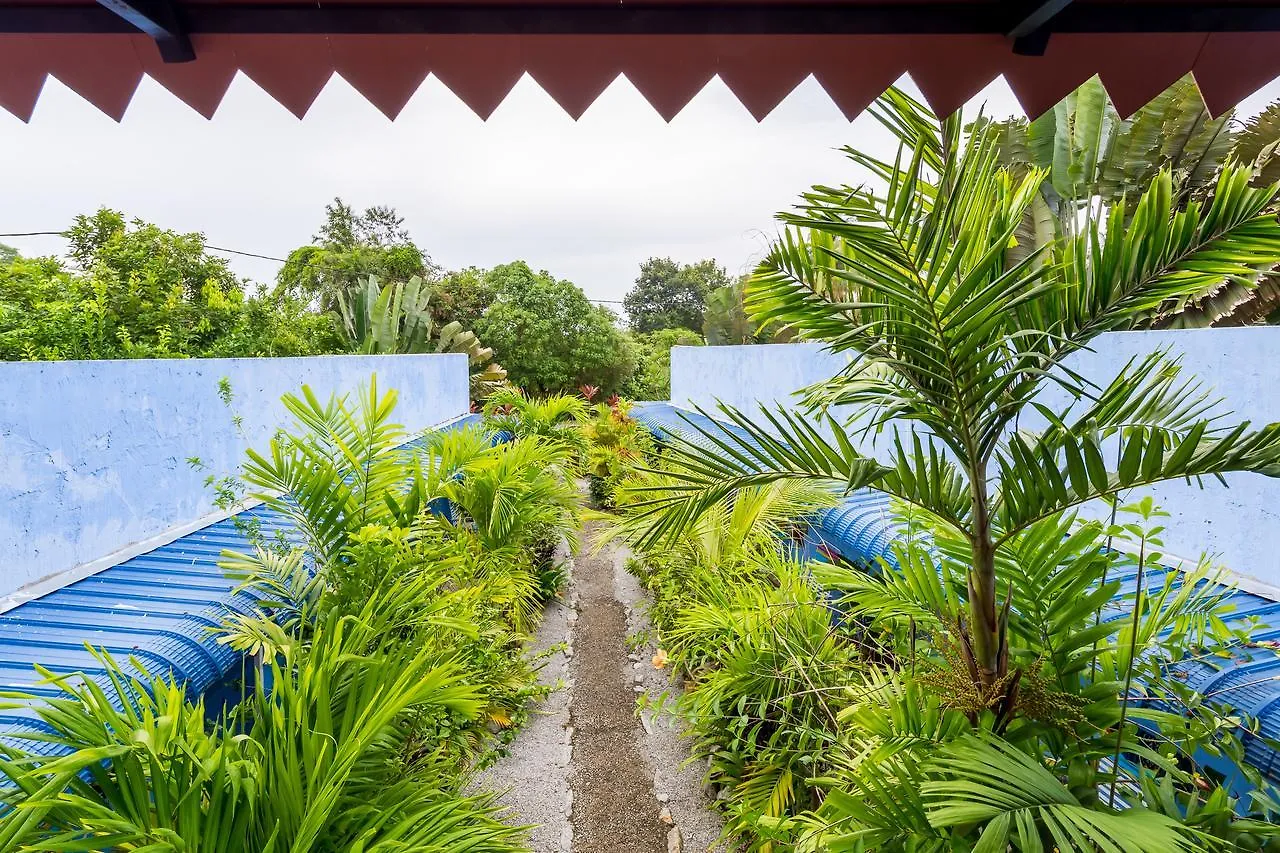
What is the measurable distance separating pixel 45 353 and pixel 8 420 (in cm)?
203

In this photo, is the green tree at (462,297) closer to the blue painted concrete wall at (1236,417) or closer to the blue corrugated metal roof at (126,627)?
the blue corrugated metal roof at (126,627)

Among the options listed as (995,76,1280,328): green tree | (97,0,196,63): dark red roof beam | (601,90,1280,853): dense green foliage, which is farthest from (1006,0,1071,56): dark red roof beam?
(995,76,1280,328): green tree

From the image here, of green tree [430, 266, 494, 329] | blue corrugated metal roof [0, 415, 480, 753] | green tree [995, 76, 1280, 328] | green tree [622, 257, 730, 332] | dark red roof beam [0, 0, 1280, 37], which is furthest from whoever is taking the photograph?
green tree [622, 257, 730, 332]

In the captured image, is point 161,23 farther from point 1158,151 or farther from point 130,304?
point 1158,151

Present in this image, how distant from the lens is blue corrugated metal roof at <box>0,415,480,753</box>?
1.87 meters

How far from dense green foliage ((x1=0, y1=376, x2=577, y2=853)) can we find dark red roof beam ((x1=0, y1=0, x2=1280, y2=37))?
1.58m

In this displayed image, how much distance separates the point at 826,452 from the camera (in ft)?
5.60

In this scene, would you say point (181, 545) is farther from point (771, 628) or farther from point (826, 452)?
point (826, 452)

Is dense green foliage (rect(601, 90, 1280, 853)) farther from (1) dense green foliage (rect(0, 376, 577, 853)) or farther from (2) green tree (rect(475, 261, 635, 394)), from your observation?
(2) green tree (rect(475, 261, 635, 394))

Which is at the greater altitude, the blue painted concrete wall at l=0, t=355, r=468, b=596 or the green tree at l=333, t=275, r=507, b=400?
the green tree at l=333, t=275, r=507, b=400

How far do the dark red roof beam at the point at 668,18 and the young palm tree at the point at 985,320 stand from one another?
229mm

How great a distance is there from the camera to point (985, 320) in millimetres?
1379

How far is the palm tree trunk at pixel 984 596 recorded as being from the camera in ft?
5.19

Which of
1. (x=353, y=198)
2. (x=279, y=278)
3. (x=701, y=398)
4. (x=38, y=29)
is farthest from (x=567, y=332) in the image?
(x=38, y=29)
